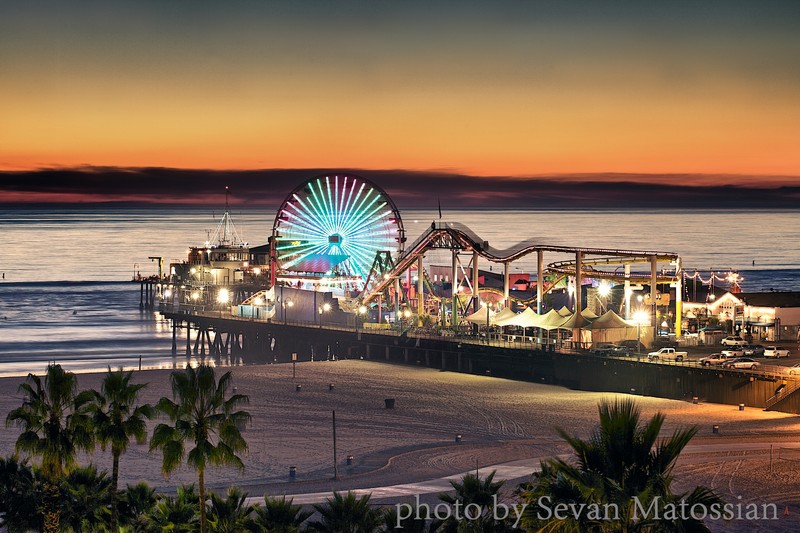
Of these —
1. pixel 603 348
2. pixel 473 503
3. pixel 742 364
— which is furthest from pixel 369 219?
pixel 473 503

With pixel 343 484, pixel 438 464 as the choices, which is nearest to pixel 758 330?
pixel 438 464

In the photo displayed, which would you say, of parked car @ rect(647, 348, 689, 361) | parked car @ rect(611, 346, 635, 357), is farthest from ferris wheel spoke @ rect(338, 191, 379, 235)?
parked car @ rect(647, 348, 689, 361)

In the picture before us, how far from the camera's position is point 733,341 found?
82875 mm

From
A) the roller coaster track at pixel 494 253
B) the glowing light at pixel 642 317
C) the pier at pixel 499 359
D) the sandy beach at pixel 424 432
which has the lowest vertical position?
the sandy beach at pixel 424 432

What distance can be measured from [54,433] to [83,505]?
81.7 inches

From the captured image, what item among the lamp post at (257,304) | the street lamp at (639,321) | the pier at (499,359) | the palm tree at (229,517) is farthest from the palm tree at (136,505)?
the lamp post at (257,304)

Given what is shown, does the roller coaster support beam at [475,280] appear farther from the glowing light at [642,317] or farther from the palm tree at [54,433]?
the palm tree at [54,433]

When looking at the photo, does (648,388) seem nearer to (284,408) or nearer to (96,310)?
(284,408)

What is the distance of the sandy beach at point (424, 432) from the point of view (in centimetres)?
4675

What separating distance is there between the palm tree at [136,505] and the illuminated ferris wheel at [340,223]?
91.5 m

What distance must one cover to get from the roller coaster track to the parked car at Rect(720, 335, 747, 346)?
6.28m

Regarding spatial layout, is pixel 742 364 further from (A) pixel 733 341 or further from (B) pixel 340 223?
(B) pixel 340 223

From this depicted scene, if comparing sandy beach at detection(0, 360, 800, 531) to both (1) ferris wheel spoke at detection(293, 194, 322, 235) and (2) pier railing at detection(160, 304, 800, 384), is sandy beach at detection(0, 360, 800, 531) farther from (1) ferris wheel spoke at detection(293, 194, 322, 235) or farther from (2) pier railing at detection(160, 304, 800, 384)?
(1) ferris wheel spoke at detection(293, 194, 322, 235)

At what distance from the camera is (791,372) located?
64812 millimetres
